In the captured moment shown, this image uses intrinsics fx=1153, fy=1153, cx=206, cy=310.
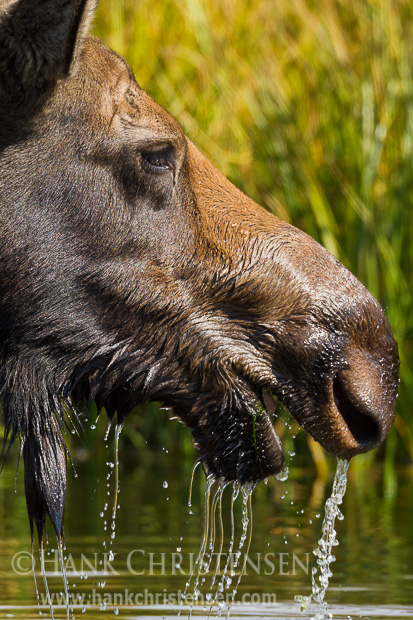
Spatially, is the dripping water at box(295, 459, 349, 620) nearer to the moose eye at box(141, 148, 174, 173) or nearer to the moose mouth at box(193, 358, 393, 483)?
the moose mouth at box(193, 358, 393, 483)

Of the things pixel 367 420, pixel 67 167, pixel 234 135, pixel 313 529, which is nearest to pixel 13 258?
pixel 67 167

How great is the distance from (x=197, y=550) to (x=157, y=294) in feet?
6.24

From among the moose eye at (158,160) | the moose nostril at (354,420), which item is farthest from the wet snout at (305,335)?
the moose eye at (158,160)

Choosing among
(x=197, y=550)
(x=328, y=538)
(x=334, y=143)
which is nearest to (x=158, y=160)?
(x=328, y=538)

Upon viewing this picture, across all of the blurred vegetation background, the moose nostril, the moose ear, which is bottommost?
the blurred vegetation background

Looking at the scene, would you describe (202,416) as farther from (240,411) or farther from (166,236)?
(166,236)

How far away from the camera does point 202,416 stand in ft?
11.4

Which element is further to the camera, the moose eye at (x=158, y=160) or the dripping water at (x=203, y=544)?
A: the dripping water at (x=203, y=544)

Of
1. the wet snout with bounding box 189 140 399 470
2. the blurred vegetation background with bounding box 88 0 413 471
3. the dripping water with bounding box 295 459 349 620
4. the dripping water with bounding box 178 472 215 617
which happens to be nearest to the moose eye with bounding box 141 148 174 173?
the wet snout with bounding box 189 140 399 470

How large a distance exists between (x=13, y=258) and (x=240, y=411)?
81 centimetres

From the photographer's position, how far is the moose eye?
3.39 meters

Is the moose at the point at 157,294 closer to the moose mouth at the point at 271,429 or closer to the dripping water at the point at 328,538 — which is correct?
the moose mouth at the point at 271,429

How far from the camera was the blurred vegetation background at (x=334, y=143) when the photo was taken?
7.48 m

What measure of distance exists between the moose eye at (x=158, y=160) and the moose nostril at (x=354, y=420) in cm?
80
